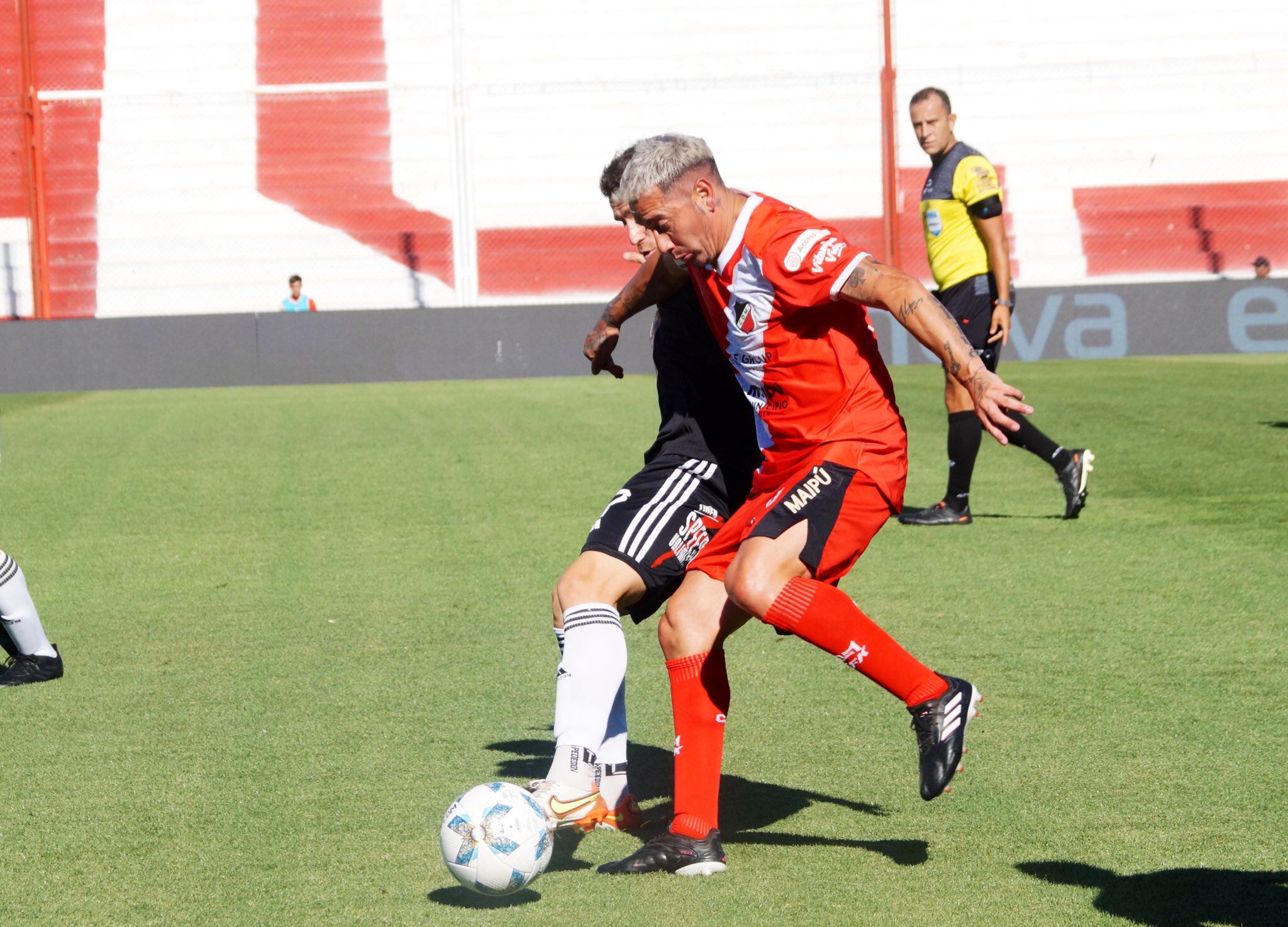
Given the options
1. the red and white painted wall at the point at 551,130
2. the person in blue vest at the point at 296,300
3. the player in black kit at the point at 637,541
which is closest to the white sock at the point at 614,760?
the player in black kit at the point at 637,541

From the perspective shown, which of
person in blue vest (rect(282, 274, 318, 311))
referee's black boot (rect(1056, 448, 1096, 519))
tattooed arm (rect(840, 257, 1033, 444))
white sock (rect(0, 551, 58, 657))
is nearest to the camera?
tattooed arm (rect(840, 257, 1033, 444))

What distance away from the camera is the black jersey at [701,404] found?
432cm

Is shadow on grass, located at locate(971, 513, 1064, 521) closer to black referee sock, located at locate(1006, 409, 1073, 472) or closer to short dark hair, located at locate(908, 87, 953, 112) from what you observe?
black referee sock, located at locate(1006, 409, 1073, 472)

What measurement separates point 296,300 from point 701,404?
19.8 metres

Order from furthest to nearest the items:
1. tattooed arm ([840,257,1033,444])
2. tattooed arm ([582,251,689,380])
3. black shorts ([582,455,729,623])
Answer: tattooed arm ([582,251,689,380]) → black shorts ([582,455,729,623]) → tattooed arm ([840,257,1033,444])

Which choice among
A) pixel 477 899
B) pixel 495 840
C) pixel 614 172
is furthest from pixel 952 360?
pixel 477 899

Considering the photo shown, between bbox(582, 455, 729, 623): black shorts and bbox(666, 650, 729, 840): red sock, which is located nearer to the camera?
bbox(666, 650, 729, 840): red sock

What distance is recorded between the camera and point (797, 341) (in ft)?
12.1

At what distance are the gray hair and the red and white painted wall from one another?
69.0ft

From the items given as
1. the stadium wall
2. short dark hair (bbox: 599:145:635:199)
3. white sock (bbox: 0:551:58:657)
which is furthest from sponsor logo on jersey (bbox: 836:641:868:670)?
the stadium wall

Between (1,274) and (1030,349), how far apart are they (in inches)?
627

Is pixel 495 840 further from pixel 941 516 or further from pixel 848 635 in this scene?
pixel 941 516

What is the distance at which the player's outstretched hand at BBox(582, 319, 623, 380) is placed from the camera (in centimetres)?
456

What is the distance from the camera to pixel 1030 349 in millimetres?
21438
